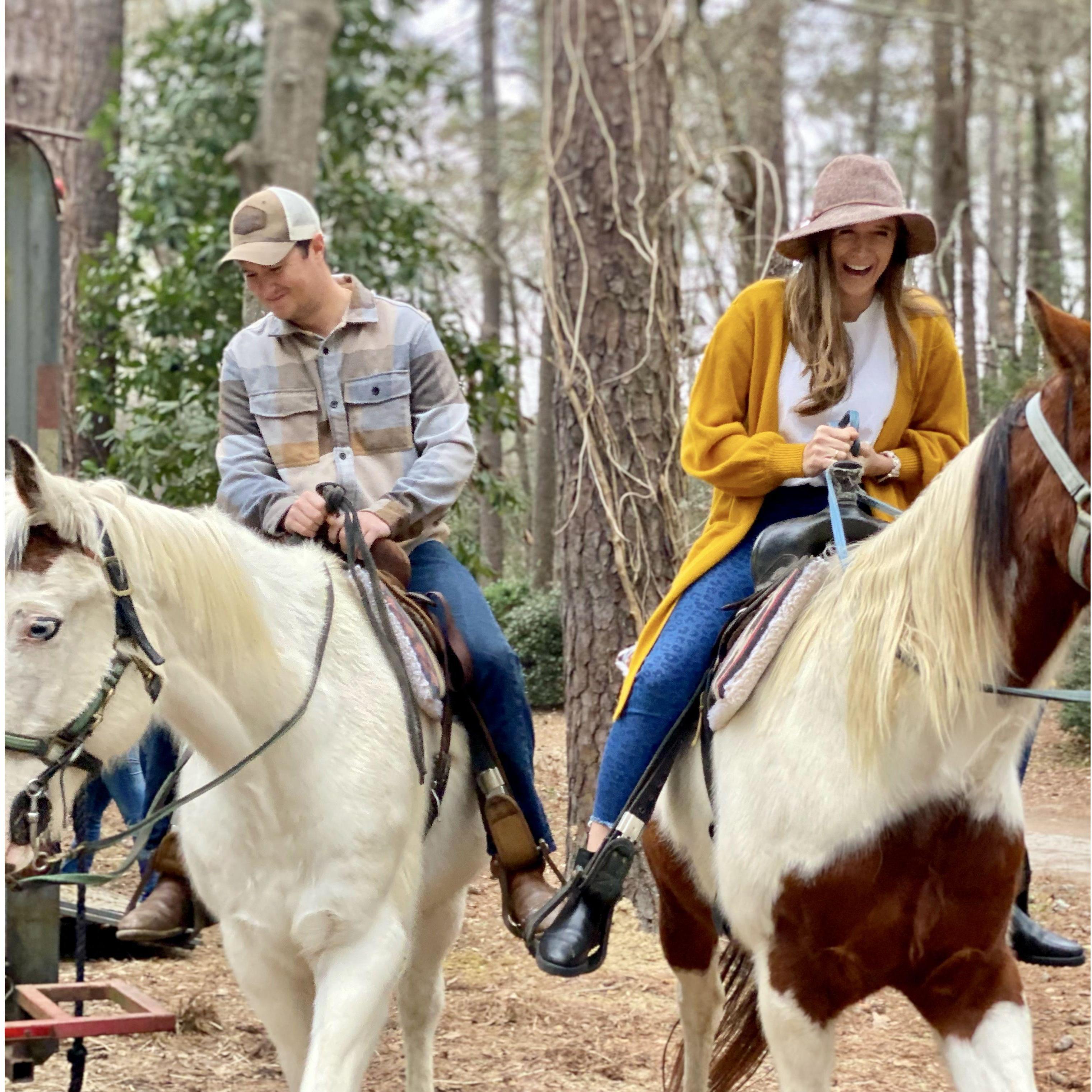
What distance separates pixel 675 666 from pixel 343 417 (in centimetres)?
118

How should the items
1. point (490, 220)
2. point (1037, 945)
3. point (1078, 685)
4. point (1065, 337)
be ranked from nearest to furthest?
point (1065, 337) → point (1037, 945) → point (1078, 685) → point (490, 220)

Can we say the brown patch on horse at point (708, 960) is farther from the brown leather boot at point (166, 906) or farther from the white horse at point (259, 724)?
the brown leather boot at point (166, 906)

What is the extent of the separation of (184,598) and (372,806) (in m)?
0.66

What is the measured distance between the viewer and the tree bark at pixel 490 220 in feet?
53.7

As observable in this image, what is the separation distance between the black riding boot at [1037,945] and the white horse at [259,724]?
1.54 meters

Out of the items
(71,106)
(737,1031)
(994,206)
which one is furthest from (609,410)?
(994,206)

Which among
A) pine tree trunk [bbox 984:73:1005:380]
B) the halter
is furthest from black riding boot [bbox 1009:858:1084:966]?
pine tree trunk [bbox 984:73:1005:380]

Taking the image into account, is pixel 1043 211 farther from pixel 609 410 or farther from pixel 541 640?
pixel 609 410

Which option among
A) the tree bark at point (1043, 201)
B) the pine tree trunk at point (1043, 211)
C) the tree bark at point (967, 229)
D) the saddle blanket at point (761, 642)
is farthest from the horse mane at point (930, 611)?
the tree bark at point (1043, 201)

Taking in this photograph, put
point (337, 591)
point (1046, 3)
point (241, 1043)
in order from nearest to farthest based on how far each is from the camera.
→ point (337, 591) → point (241, 1043) → point (1046, 3)

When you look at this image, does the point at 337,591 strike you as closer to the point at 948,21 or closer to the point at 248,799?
the point at 248,799

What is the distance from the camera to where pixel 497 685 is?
3.69 meters

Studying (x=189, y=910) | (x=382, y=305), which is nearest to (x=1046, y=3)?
(x=382, y=305)

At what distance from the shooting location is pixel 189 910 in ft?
12.3
